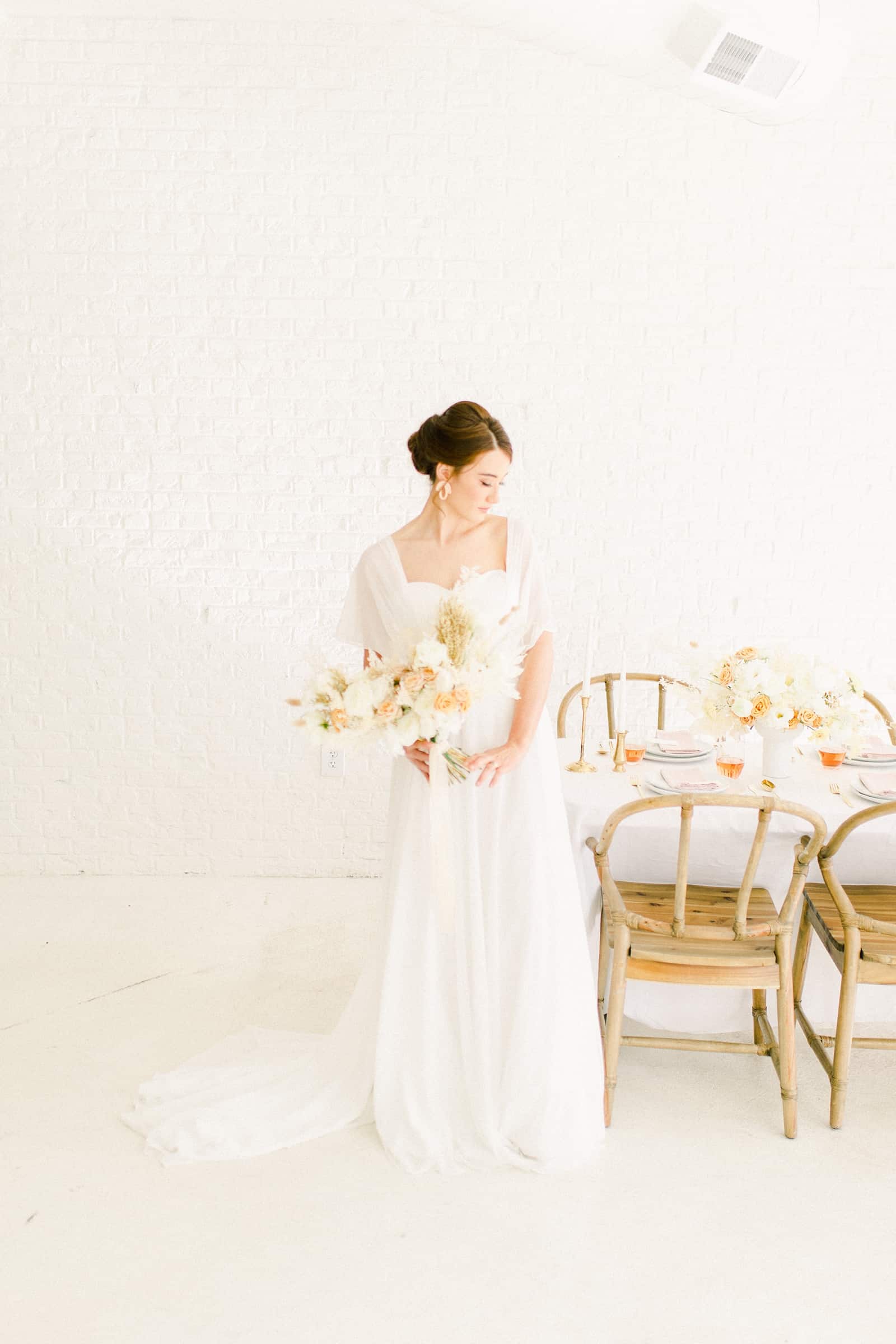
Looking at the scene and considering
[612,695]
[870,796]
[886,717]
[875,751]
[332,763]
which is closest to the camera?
[870,796]

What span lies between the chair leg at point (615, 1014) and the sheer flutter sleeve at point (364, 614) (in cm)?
96

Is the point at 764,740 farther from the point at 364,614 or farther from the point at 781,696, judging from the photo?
the point at 364,614

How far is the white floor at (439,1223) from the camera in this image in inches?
82.8

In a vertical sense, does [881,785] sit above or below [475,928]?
above

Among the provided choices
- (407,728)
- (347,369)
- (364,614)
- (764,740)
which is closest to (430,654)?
(407,728)

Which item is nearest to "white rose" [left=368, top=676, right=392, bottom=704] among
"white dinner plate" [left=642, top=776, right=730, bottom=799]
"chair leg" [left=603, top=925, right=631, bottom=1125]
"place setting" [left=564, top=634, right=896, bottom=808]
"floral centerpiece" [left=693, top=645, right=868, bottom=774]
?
"place setting" [left=564, top=634, right=896, bottom=808]

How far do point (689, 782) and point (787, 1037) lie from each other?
723 mm

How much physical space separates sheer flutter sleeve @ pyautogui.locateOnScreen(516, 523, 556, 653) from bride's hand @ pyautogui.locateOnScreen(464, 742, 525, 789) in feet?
0.87

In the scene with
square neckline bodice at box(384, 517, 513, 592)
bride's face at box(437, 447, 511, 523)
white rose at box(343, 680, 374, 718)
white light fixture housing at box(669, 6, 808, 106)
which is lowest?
white rose at box(343, 680, 374, 718)

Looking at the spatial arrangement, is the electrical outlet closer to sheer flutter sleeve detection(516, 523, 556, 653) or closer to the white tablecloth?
the white tablecloth

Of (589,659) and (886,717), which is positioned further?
(886,717)

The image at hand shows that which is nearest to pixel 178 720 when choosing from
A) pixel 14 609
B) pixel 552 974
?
pixel 14 609

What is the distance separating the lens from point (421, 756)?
101 inches

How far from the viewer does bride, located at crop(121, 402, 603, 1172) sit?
2561 mm
